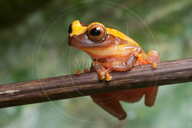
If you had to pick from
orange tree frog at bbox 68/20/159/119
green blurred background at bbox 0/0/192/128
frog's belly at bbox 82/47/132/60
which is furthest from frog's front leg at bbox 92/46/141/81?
green blurred background at bbox 0/0/192/128

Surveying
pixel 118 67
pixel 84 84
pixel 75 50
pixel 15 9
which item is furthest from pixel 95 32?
pixel 15 9

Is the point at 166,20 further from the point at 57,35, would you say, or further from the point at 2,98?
the point at 2,98

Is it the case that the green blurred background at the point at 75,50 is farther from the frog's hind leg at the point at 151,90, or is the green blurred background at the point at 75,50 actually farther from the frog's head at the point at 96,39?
the frog's head at the point at 96,39

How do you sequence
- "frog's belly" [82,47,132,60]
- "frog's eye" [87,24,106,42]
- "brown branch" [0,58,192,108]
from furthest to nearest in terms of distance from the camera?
"frog's belly" [82,47,132,60] → "frog's eye" [87,24,106,42] → "brown branch" [0,58,192,108]

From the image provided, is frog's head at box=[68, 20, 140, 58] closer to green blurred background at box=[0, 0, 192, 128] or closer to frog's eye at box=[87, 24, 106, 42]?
frog's eye at box=[87, 24, 106, 42]

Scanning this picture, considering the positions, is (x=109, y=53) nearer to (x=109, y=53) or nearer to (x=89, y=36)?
(x=109, y=53)

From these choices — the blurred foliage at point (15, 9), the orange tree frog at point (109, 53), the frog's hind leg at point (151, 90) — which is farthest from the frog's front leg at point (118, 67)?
Result: the blurred foliage at point (15, 9)
